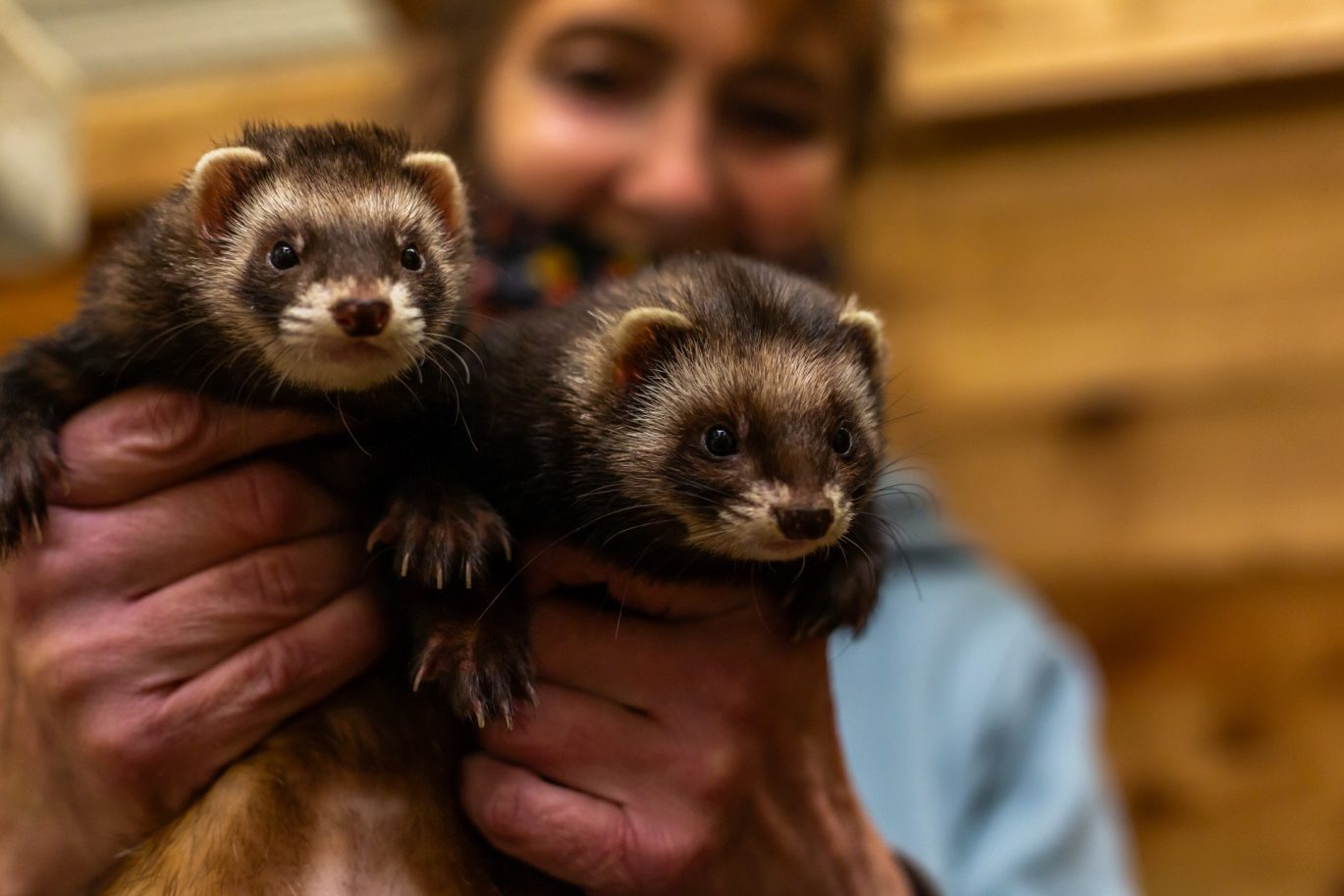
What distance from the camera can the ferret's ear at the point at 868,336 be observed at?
1.12 metres

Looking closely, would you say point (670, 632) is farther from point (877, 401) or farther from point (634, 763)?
point (877, 401)

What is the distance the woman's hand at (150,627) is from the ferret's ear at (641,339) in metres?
0.27

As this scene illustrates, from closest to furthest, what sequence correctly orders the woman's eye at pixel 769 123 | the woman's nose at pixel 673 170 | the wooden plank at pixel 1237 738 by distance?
the woman's nose at pixel 673 170, the woman's eye at pixel 769 123, the wooden plank at pixel 1237 738

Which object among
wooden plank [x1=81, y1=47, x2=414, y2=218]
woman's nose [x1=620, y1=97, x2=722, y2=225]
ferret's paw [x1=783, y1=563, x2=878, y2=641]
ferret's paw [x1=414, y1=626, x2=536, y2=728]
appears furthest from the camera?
wooden plank [x1=81, y1=47, x2=414, y2=218]

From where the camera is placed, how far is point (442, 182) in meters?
1.09

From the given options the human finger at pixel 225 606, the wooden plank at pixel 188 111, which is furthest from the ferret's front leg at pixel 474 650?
the wooden plank at pixel 188 111

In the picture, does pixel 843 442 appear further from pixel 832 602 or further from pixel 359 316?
pixel 359 316

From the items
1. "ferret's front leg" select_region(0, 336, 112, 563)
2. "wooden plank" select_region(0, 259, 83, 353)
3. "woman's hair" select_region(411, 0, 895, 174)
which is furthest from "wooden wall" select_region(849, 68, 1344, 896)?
"wooden plank" select_region(0, 259, 83, 353)

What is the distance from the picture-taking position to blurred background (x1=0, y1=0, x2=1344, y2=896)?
2.19m

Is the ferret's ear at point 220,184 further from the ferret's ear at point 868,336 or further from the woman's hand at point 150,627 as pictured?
the ferret's ear at point 868,336

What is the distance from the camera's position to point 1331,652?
2160mm

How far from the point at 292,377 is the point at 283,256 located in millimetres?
99

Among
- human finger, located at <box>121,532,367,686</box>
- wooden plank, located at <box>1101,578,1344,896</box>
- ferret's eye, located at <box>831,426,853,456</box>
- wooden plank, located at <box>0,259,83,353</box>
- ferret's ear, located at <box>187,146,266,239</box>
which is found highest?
ferret's ear, located at <box>187,146,266,239</box>

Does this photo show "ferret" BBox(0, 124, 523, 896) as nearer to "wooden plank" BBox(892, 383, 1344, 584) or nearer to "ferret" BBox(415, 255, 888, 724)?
"ferret" BBox(415, 255, 888, 724)
